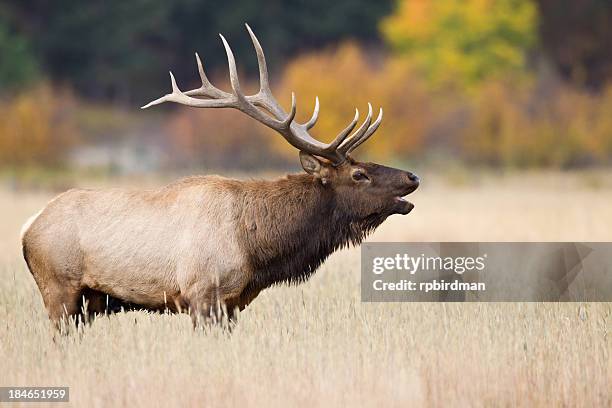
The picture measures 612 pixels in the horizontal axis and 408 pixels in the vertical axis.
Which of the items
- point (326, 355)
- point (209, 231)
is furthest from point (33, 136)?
point (326, 355)

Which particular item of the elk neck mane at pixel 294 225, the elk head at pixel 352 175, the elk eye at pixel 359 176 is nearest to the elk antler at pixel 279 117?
the elk head at pixel 352 175

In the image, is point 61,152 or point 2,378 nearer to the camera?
point 2,378

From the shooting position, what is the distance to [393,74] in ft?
119

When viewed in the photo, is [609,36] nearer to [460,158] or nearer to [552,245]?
[460,158]

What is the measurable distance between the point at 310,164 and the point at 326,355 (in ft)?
5.81

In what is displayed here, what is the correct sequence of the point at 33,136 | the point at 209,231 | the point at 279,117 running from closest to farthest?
the point at 209,231 → the point at 279,117 → the point at 33,136

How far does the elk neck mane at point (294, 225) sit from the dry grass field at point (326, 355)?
15.5 inches

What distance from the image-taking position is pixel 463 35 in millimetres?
48438

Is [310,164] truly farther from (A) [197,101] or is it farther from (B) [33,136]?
(B) [33,136]

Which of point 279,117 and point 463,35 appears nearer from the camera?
point 279,117

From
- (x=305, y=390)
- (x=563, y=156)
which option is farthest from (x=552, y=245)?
(x=563, y=156)

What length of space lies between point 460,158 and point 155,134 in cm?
1800

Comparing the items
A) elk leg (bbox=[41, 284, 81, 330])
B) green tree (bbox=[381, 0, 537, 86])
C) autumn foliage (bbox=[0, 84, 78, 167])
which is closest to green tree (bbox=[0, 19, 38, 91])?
autumn foliage (bbox=[0, 84, 78, 167])

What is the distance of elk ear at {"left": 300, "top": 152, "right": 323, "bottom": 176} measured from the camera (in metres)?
8.73
